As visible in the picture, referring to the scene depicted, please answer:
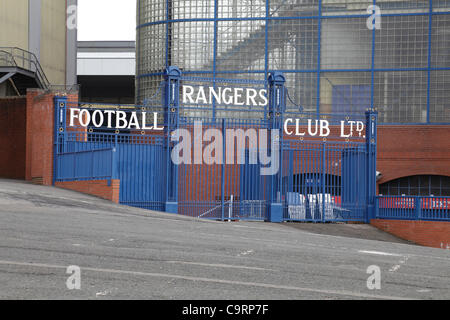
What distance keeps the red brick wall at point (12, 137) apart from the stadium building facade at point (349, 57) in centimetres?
782

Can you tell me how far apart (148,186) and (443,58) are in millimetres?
16053

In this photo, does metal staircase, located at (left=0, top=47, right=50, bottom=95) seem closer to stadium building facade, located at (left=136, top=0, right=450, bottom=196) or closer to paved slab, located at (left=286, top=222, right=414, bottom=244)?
stadium building facade, located at (left=136, top=0, right=450, bottom=196)

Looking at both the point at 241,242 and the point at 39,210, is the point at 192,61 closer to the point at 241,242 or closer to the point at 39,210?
the point at 39,210

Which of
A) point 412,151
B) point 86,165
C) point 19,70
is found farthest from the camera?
point 19,70

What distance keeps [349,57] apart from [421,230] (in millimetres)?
11337

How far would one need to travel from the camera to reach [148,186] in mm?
22266

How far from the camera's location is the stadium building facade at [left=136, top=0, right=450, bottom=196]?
32062 millimetres

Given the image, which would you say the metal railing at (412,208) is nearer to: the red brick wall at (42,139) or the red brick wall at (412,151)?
the red brick wall at (412,151)

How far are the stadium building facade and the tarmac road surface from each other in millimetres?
16448

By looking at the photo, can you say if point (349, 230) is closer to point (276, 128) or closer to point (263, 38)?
point (276, 128)

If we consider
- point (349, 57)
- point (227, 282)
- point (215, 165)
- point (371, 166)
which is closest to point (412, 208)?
point (371, 166)

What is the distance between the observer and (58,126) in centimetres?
2411

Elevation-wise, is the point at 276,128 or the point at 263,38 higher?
the point at 263,38

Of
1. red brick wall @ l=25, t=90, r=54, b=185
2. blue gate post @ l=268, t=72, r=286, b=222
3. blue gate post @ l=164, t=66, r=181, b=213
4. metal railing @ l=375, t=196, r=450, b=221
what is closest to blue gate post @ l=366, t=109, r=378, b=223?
metal railing @ l=375, t=196, r=450, b=221
